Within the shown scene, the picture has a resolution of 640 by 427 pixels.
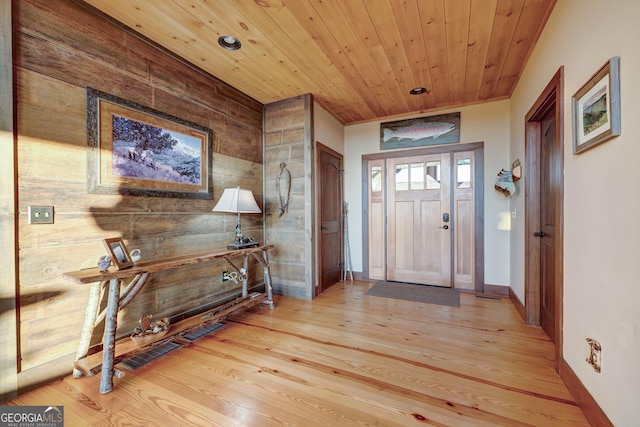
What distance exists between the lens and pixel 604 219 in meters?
1.26

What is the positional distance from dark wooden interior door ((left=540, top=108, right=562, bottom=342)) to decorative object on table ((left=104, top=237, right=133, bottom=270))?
3.24 metres

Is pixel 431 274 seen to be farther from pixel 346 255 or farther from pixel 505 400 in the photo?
pixel 505 400

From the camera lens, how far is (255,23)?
2.04 m

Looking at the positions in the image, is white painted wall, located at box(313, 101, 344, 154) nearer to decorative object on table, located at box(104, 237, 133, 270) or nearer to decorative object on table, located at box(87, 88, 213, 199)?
decorative object on table, located at box(87, 88, 213, 199)

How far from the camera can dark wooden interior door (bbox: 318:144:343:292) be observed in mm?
3660

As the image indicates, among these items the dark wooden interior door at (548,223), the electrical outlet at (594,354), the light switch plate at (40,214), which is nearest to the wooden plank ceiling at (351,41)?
the dark wooden interior door at (548,223)

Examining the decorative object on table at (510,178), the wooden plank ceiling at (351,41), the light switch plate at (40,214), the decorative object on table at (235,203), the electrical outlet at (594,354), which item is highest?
the wooden plank ceiling at (351,41)

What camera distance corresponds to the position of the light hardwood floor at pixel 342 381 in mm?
1410

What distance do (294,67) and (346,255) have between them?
9.44 ft

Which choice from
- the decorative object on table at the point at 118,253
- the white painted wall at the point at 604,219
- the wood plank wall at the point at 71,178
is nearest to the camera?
the white painted wall at the point at 604,219

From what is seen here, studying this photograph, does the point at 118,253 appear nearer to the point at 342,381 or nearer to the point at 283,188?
the point at 342,381

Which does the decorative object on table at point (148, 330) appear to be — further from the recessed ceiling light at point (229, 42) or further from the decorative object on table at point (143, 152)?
the recessed ceiling light at point (229, 42)

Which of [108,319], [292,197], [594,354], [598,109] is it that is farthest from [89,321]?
[598,109]

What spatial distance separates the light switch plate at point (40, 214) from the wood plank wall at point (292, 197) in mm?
2148
